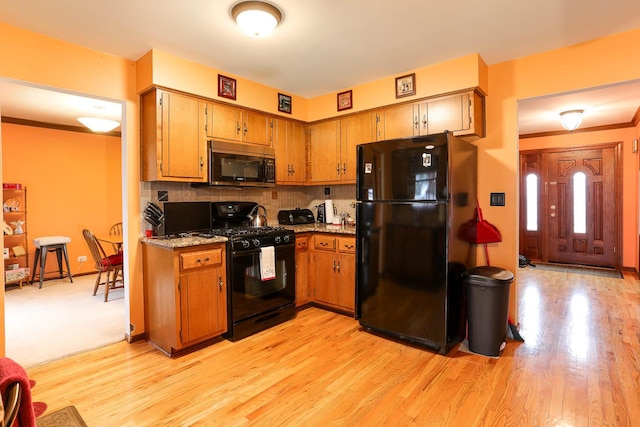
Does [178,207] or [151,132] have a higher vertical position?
[151,132]

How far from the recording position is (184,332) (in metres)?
2.70

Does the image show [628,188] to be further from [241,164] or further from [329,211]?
[241,164]

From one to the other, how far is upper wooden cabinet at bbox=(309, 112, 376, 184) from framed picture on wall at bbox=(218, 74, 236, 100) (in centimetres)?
121

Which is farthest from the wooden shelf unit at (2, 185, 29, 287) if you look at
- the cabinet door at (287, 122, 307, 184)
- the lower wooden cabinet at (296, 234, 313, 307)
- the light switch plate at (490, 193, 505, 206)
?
the light switch plate at (490, 193, 505, 206)

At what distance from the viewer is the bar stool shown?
4859mm

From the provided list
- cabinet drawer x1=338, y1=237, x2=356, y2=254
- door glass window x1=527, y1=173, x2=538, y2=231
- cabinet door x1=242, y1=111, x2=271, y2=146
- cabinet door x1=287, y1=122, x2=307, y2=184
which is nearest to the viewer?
cabinet drawer x1=338, y1=237, x2=356, y2=254

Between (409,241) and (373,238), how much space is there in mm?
366

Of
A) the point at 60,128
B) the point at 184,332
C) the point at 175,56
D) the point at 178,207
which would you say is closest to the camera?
the point at 184,332

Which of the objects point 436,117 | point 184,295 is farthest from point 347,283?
point 436,117

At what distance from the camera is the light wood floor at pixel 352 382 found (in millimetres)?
1961

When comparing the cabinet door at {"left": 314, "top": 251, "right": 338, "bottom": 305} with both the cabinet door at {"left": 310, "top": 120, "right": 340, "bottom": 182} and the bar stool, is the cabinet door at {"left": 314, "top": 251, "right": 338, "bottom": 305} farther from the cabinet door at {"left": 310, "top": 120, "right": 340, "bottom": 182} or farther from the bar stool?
the bar stool

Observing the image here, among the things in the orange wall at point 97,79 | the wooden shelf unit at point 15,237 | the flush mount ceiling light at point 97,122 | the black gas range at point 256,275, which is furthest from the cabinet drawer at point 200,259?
the wooden shelf unit at point 15,237

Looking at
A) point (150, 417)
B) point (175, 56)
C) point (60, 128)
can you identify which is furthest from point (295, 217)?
point (60, 128)

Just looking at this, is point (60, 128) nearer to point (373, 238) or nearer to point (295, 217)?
point (295, 217)
